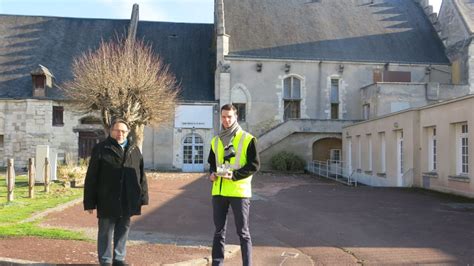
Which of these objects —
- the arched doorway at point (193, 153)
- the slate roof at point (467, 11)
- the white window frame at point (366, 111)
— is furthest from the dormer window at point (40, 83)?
the slate roof at point (467, 11)

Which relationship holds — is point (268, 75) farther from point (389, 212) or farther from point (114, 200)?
point (114, 200)

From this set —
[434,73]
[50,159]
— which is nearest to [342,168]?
[434,73]

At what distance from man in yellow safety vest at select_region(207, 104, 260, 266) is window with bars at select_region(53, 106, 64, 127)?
30.5 meters

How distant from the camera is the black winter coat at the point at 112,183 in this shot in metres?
5.43

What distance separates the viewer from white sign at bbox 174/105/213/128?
1334 inches

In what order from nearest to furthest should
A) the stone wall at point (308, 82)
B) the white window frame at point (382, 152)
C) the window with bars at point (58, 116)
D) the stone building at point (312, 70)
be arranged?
the white window frame at point (382, 152), the stone building at point (312, 70), the window with bars at point (58, 116), the stone wall at point (308, 82)

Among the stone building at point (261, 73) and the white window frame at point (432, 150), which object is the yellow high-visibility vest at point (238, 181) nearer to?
the white window frame at point (432, 150)

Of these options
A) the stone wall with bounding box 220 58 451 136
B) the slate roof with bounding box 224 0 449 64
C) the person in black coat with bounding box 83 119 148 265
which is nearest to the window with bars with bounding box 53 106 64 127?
the stone wall with bounding box 220 58 451 136

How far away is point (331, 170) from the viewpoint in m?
28.9

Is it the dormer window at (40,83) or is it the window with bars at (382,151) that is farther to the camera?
the dormer window at (40,83)

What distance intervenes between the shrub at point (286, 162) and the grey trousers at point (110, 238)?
25.6 metres

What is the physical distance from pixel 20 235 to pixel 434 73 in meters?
34.0

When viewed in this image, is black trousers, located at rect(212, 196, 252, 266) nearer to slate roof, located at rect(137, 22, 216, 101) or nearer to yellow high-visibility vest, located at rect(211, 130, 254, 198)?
yellow high-visibility vest, located at rect(211, 130, 254, 198)

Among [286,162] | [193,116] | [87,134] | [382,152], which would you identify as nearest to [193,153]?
[193,116]
